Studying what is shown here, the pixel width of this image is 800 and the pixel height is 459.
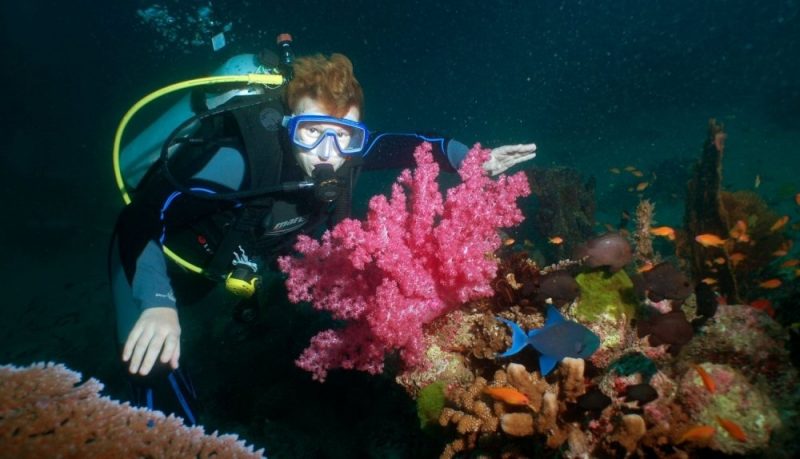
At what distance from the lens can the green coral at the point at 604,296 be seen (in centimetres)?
294

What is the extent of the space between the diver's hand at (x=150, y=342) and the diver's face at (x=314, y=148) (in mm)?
1797

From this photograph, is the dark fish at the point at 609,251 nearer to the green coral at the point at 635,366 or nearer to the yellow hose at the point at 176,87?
the green coral at the point at 635,366

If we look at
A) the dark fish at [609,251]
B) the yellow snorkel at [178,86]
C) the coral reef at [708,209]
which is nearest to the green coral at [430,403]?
the dark fish at [609,251]

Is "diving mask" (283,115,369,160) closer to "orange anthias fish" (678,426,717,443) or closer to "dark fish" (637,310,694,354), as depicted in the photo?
"dark fish" (637,310,694,354)

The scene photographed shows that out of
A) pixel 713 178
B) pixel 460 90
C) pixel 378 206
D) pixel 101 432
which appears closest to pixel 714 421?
pixel 378 206

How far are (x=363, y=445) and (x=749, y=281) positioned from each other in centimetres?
671

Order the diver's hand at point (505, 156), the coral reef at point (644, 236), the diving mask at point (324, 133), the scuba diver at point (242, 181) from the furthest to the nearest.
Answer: the coral reef at point (644, 236) < the diver's hand at point (505, 156) < the diving mask at point (324, 133) < the scuba diver at point (242, 181)

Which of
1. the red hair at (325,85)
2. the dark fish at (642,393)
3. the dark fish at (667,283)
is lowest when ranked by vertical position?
the dark fish at (642,393)

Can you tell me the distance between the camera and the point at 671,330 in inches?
107

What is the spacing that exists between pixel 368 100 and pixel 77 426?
5162cm

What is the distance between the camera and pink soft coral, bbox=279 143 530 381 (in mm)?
2748

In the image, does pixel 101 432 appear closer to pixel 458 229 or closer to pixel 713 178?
pixel 458 229

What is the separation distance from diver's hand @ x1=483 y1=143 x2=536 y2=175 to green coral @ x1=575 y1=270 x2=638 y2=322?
51.9 inches

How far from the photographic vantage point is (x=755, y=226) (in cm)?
655
